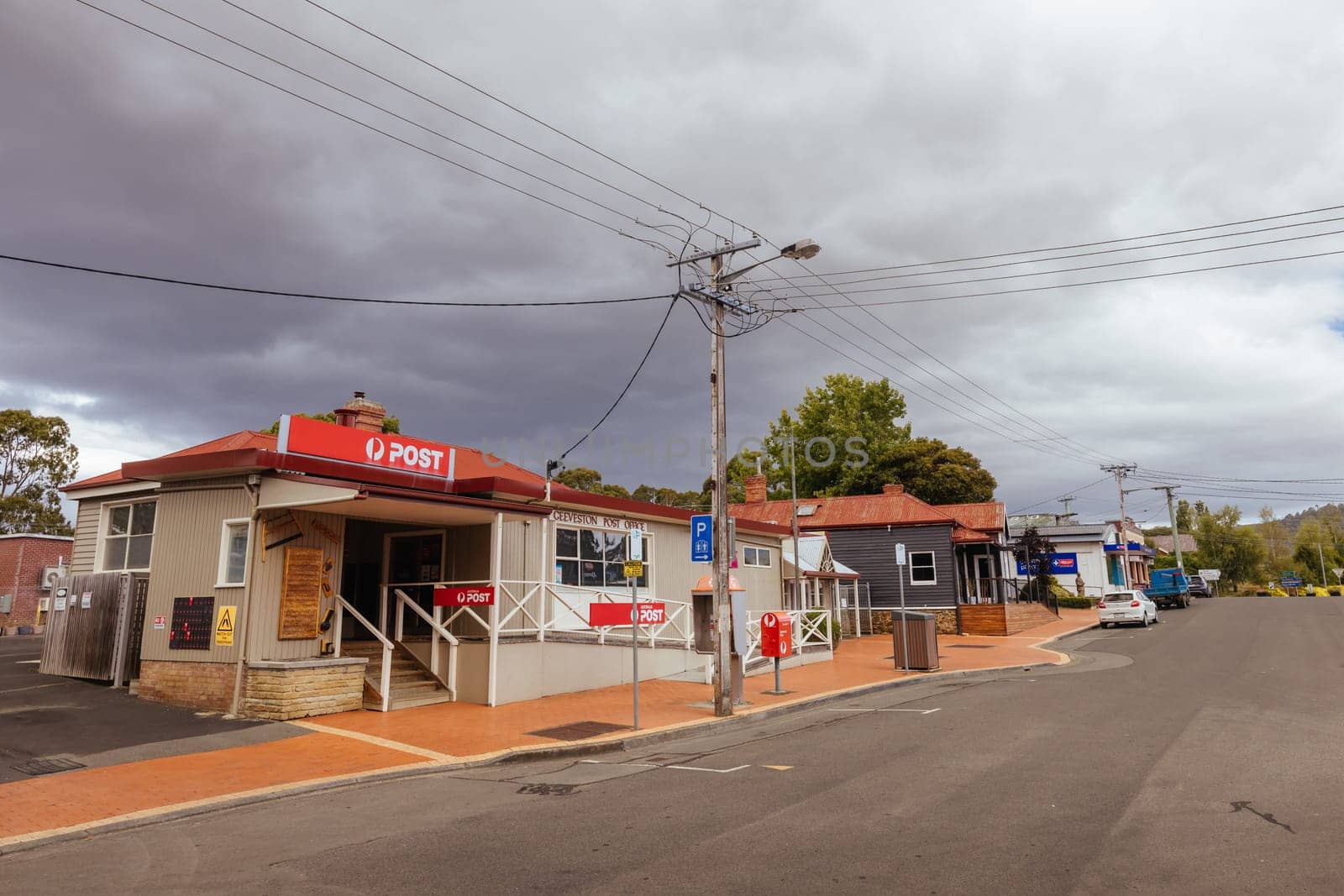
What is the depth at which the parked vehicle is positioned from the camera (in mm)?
33344

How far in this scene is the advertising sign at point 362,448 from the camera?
46.5 ft

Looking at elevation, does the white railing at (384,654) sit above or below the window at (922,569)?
below

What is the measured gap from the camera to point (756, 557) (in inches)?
1038

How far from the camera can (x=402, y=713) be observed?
1405 cm

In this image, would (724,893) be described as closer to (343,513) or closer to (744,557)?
(343,513)

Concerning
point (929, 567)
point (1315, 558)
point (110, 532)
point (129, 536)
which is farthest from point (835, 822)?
point (1315, 558)

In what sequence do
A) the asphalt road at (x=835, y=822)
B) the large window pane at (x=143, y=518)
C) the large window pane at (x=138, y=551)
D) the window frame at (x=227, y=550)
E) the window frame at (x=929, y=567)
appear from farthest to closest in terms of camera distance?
the window frame at (x=929, y=567)
the large window pane at (x=143, y=518)
the large window pane at (x=138, y=551)
the window frame at (x=227, y=550)
the asphalt road at (x=835, y=822)

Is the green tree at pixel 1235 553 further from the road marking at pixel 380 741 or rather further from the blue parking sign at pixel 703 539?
the road marking at pixel 380 741

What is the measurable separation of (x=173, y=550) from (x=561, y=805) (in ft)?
34.0

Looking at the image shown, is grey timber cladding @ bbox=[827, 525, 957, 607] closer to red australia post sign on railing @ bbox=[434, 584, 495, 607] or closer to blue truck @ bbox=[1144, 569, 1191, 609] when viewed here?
blue truck @ bbox=[1144, 569, 1191, 609]

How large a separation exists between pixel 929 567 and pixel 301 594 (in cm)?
2712

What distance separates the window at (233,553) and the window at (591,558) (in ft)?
19.9

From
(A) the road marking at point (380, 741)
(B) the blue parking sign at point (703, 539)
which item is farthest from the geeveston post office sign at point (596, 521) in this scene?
(A) the road marking at point (380, 741)

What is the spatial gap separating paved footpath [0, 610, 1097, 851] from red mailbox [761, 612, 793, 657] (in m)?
0.84
